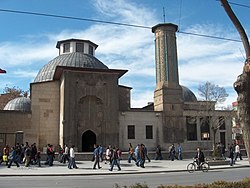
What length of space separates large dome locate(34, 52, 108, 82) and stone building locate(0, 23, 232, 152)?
188 millimetres

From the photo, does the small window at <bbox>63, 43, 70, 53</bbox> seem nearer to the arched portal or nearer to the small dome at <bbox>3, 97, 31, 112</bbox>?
the small dome at <bbox>3, 97, 31, 112</bbox>

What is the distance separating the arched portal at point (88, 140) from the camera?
3550 cm

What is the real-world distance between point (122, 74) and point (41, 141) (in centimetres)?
1229

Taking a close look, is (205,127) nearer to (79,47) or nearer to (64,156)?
(79,47)

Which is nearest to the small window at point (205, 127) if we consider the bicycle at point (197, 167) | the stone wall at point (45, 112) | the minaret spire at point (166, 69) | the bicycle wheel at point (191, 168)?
the minaret spire at point (166, 69)

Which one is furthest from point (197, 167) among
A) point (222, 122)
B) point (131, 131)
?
point (222, 122)

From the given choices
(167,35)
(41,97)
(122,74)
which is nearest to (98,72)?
(122,74)

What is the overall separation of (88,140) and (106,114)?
3.59 metres

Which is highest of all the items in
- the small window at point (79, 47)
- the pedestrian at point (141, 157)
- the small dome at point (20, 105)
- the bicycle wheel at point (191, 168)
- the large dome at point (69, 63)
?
the small window at point (79, 47)

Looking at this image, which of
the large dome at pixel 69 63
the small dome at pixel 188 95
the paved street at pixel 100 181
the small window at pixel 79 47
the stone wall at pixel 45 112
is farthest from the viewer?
the small dome at pixel 188 95

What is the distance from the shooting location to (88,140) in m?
35.9

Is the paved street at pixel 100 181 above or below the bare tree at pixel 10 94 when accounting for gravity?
below

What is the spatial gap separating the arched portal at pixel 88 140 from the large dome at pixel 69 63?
928cm

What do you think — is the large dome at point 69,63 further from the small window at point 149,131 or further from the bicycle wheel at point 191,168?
the bicycle wheel at point 191,168
